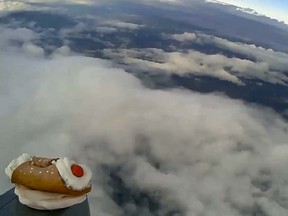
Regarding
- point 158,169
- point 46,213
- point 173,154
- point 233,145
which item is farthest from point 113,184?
point 46,213

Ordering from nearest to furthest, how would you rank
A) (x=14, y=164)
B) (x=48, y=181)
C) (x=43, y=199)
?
(x=48, y=181)
(x=43, y=199)
(x=14, y=164)

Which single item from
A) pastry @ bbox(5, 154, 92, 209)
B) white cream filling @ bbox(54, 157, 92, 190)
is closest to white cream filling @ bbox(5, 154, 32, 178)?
pastry @ bbox(5, 154, 92, 209)

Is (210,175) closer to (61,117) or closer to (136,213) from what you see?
(136,213)

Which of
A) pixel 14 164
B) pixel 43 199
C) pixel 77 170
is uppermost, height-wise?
pixel 77 170

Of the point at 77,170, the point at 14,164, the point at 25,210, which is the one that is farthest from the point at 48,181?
the point at 25,210

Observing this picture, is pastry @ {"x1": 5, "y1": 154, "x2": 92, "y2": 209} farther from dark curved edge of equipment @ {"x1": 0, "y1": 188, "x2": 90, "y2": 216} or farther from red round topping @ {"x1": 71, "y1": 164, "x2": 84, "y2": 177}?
dark curved edge of equipment @ {"x1": 0, "y1": 188, "x2": 90, "y2": 216}

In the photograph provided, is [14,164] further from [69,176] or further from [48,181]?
[69,176]

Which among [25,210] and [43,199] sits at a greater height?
[43,199]
